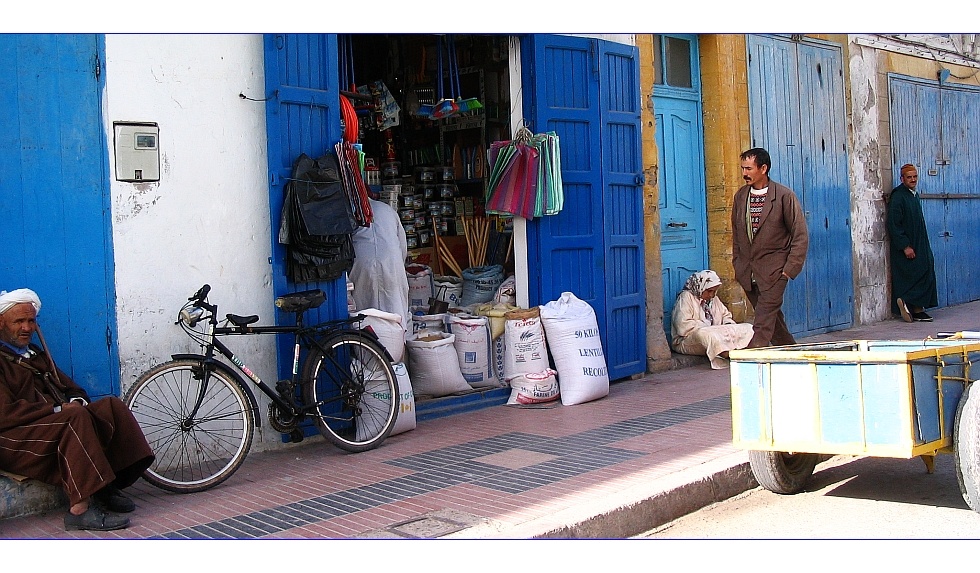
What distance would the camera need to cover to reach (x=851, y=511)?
5195 mm

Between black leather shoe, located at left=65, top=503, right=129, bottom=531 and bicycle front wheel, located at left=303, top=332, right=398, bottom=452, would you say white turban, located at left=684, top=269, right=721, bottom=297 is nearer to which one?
bicycle front wheel, located at left=303, top=332, right=398, bottom=452

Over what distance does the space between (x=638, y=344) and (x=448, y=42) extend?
135 inches

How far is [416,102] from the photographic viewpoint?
10.2 metres

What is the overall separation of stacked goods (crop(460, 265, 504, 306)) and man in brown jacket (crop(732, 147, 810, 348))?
2.61 metres

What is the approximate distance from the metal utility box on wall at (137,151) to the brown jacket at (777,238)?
4.30 m

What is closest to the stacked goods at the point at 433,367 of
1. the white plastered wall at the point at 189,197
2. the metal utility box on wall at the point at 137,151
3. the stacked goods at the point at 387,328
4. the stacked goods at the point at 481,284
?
the stacked goods at the point at 387,328

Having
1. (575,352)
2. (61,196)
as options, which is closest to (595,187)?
(575,352)

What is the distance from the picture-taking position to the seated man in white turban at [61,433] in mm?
4785

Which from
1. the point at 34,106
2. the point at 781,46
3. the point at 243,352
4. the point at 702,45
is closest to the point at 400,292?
the point at 243,352

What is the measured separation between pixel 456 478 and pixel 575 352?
2.64 m

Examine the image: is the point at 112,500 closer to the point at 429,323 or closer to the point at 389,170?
the point at 429,323

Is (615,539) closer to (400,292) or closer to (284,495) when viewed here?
(284,495)

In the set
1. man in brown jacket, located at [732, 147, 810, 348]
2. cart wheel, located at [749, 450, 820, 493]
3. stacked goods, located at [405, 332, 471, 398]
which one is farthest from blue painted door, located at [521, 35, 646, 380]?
cart wheel, located at [749, 450, 820, 493]

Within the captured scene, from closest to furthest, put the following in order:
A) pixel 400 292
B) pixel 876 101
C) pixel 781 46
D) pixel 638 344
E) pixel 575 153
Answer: pixel 400 292 < pixel 575 153 < pixel 638 344 < pixel 781 46 < pixel 876 101
